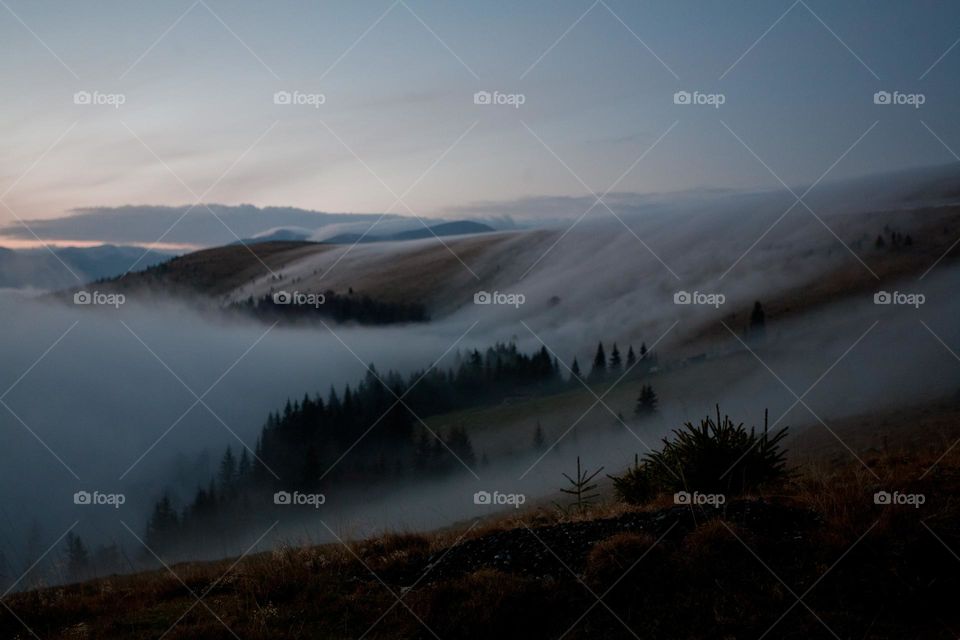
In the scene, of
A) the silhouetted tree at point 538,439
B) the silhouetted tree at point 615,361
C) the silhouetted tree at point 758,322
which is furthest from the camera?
the silhouetted tree at point 615,361

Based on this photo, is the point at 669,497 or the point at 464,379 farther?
the point at 464,379

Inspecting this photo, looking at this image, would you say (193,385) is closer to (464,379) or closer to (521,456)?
(464,379)

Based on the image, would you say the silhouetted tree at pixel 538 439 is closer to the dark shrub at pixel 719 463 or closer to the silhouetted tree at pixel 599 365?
the silhouetted tree at pixel 599 365

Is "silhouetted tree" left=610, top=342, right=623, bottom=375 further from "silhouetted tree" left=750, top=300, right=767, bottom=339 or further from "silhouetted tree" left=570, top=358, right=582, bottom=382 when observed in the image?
"silhouetted tree" left=750, top=300, right=767, bottom=339

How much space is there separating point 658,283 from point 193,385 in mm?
38313

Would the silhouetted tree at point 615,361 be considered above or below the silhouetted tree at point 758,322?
below

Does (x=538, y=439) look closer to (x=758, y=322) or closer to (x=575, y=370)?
(x=575, y=370)

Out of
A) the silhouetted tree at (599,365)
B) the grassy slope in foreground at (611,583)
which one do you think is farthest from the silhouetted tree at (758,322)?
the grassy slope in foreground at (611,583)

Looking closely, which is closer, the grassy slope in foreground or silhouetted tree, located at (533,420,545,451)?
the grassy slope in foreground

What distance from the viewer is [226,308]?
2574 inches

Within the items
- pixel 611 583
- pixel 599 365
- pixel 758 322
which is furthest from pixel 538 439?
pixel 611 583

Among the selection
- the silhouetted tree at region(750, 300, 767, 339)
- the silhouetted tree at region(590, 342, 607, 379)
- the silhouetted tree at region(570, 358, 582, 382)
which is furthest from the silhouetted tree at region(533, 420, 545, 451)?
the silhouetted tree at region(750, 300, 767, 339)

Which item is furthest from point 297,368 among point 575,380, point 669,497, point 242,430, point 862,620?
point 862,620

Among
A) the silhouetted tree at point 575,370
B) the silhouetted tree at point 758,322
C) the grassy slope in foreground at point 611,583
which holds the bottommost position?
the grassy slope in foreground at point 611,583
